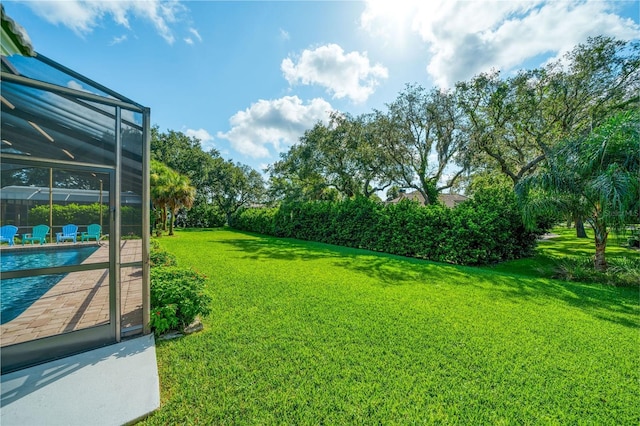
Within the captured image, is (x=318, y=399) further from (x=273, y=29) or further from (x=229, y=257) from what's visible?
(x=273, y=29)

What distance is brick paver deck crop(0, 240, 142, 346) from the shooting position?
2855mm

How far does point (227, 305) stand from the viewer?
4477 mm

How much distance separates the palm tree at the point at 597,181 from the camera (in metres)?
5.79

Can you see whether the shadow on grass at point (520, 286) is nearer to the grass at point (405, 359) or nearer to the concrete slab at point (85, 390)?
the grass at point (405, 359)

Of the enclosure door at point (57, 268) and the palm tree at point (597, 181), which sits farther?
the palm tree at point (597, 181)

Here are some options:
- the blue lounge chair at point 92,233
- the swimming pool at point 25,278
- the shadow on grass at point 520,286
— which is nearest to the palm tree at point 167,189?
the shadow on grass at point 520,286

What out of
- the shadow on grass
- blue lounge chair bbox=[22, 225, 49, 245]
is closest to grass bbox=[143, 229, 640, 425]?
the shadow on grass

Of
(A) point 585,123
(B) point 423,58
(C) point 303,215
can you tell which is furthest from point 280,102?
(A) point 585,123

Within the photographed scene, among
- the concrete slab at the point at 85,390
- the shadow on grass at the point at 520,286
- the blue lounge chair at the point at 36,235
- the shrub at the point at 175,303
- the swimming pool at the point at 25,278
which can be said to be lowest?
the shadow on grass at the point at 520,286

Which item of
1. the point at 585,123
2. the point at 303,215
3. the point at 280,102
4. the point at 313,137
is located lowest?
the point at 303,215

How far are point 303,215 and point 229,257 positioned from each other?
26.6 feet

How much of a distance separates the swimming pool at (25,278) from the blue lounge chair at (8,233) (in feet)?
0.85

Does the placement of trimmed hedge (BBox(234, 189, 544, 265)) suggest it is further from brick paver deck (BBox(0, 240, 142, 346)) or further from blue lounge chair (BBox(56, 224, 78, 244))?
blue lounge chair (BBox(56, 224, 78, 244))

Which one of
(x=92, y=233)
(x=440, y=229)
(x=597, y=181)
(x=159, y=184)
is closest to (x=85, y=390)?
(x=92, y=233)
